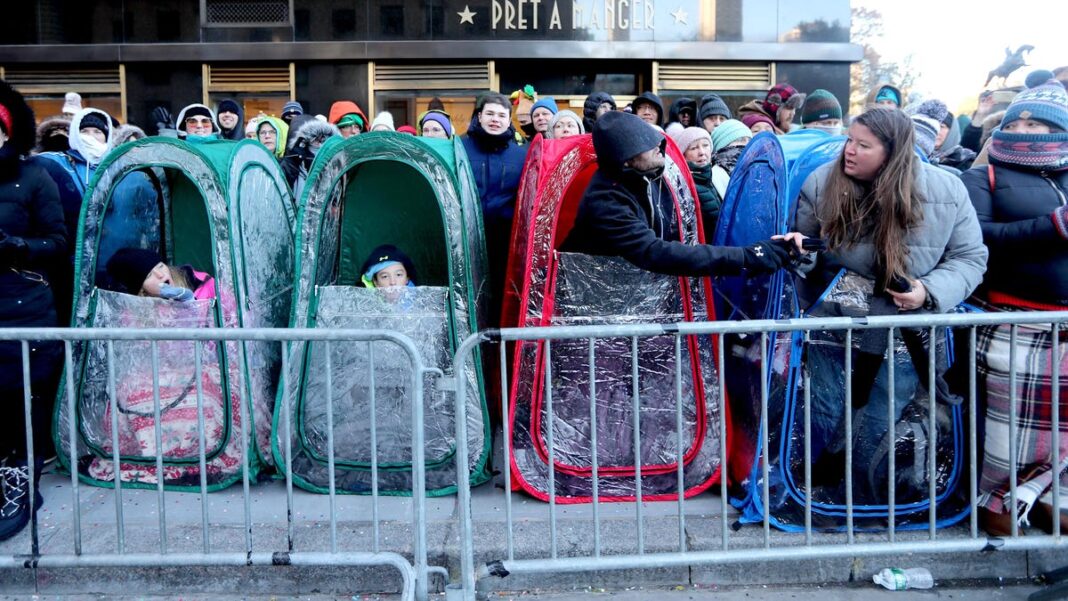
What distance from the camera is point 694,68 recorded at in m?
11.9

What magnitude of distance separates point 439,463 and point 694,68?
9153 mm

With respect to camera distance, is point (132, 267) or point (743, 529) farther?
point (132, 267)

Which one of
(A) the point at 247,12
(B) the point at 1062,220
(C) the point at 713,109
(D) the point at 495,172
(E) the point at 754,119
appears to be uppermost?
(A) the point at 247,12

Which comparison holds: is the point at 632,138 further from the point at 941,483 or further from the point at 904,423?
the point at 941,483

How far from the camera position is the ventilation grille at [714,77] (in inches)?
468

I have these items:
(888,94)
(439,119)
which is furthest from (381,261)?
(888,94)

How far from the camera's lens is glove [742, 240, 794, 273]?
3529 mm

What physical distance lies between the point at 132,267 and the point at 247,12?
8472 millimetres

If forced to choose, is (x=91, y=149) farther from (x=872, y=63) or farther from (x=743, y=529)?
(x=872, y=63)

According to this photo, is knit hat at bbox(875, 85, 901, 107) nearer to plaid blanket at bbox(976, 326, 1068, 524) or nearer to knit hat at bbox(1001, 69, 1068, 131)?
knit hat at bbox(1001, 69, 1068, 131)

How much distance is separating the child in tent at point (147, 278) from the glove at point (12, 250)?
1.57 ft

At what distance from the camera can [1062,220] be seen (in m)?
3.53

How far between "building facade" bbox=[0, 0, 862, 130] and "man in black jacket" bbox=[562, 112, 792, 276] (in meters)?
8.14

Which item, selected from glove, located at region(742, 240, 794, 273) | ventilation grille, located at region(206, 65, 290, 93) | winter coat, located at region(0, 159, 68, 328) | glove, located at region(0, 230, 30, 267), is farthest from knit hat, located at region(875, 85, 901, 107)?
ventilation grille, located at region(206, 65, 290, 93)
